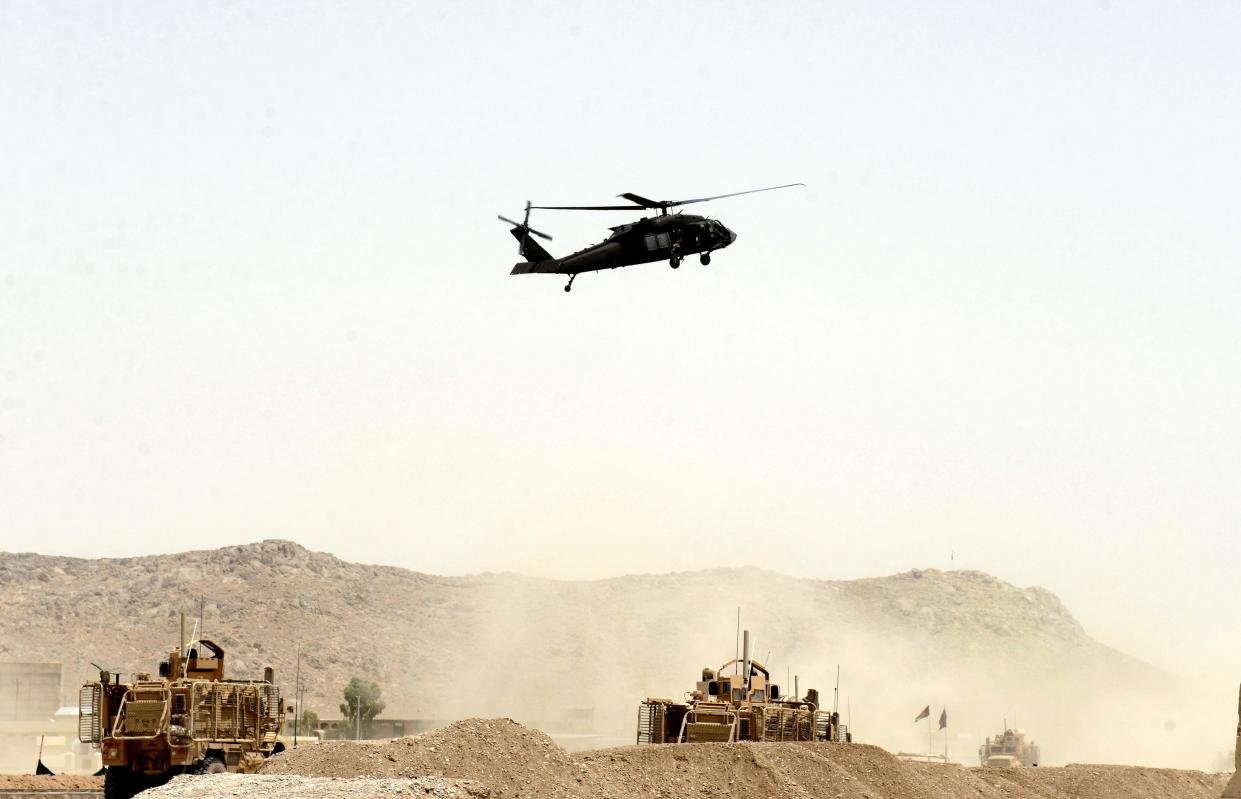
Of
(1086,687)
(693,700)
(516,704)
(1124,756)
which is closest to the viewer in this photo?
(693,700)

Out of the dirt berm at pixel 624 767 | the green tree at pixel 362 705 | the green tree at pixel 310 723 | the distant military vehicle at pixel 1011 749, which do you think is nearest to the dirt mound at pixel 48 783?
the dirt berm at pixel 624 767

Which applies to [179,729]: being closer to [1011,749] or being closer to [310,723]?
[1011,749]

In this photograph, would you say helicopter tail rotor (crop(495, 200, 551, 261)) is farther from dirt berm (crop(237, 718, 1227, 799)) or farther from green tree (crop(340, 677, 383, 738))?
green tree (crop(340, 677, 383, 738))

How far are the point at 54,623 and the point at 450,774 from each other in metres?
133

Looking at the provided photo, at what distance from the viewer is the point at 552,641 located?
172 meters

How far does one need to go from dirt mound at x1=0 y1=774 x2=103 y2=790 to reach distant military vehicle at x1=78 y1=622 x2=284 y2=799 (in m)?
7.75

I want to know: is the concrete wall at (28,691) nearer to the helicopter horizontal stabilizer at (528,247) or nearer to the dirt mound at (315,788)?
the helicopter horizontal stabilizer at (528,247)

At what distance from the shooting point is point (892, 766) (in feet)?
130

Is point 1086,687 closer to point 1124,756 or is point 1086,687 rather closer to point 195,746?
point 1124,756

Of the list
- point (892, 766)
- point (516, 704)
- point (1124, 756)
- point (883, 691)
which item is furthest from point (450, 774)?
point (883, 691)

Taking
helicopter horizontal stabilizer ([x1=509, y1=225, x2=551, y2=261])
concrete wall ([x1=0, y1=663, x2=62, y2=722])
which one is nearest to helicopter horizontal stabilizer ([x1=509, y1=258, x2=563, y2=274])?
helicopter horizontal stabilizer ([x1=509, y1=225, x2=551, y2=261])

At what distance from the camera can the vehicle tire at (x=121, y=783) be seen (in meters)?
40.0

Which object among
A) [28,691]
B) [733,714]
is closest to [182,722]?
[733,714]

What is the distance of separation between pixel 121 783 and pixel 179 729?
2162 millimetres
